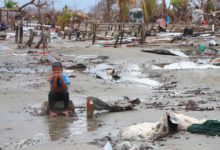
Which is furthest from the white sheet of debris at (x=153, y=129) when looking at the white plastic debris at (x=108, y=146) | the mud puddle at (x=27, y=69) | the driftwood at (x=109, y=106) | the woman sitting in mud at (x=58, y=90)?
the mud puddle at (x=27, y=69)

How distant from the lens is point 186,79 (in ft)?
42.6

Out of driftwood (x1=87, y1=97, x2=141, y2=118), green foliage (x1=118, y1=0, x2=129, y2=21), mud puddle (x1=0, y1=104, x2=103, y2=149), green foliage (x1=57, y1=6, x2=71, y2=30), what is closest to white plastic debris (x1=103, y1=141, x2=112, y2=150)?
mud puddle (x1=0, y1=104, x2=103, y2=149)

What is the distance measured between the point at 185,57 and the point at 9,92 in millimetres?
9902

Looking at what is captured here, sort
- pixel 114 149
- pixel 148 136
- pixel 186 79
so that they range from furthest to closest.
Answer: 1. pixel 186 79
2. pixel 148 136
3. pixel 114 149

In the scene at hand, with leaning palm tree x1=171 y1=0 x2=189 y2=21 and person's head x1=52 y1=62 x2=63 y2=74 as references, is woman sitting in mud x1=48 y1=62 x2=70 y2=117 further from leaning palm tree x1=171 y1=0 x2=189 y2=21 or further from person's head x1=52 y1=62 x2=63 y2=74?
leaning palm tree x1=171 y1=0 x2=189 y2=21

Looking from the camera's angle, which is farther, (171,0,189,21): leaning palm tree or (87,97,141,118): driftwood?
(171,0,189,21): leaning palm tree

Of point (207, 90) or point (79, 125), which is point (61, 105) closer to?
point (79, 125)

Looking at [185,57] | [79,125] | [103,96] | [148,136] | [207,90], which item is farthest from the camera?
[185,57]

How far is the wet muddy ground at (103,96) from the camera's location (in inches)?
233

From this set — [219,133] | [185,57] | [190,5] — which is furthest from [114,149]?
[190,5]

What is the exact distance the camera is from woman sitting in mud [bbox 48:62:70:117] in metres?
7.85

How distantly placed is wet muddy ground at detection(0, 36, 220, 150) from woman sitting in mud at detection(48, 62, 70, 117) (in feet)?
0.79

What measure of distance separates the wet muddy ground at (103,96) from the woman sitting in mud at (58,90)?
241 millimetres

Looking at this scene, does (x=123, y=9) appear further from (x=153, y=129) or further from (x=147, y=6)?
(x=153, y=129)
